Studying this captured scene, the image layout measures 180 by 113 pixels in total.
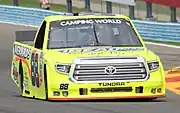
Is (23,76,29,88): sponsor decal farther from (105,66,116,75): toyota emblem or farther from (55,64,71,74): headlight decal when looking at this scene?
(105,66,116,75): toyota emblem

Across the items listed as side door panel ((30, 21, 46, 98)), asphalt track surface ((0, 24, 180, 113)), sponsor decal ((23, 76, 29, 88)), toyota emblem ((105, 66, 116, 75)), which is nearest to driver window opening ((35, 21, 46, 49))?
side door panel ((30, 21, 46, 98))

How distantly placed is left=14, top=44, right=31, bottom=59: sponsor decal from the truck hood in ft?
4.08

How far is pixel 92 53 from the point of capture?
1147 centimetres

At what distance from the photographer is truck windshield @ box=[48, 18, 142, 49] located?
40.1ft

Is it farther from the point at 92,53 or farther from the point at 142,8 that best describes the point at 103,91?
the point at 142,8

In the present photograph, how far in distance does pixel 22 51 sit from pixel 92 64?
256 cm

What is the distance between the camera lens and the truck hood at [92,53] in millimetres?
11363

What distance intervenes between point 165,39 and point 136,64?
1434 centimetres

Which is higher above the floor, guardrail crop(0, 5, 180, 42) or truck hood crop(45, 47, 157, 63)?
truck hood crop(45, 47, 157, 63)

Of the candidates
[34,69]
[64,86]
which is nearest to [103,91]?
[64,86]

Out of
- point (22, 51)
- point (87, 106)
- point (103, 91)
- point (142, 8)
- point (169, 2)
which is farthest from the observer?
point (142, 8)

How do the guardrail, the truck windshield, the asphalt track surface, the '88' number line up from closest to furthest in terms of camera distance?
the asphalt track surface, the '88' number, the truck windshield, the guardrail

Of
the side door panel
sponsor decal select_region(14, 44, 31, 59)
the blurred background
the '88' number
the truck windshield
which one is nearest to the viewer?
the '88' number

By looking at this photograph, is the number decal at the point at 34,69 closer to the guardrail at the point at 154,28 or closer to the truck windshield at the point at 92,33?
the truck windshield at the point at 92,33
